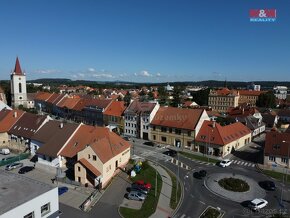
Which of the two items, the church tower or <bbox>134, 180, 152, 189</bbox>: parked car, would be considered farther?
the church tower

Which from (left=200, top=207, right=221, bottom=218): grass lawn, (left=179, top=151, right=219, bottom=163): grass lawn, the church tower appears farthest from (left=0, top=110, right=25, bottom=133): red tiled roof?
(left=200, top=207, right=221, bottom=218): grass lawn

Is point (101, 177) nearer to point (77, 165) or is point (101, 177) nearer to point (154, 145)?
point (77, 165)

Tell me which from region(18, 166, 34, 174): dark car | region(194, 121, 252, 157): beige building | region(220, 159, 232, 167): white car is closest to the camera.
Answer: region(18, 166, 34, 174): dark car

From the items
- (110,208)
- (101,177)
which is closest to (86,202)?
(110,208)

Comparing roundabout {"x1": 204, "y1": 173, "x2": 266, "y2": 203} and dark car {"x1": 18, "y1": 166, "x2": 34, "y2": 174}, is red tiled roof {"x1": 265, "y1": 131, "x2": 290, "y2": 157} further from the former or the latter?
dark car {"x1": 18, "y1": 166, "x2": 34, "y2": 174}

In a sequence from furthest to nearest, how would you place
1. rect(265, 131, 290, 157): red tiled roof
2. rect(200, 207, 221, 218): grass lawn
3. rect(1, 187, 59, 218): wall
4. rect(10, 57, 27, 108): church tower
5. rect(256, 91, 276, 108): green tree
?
rect(256, 91, 276, 108): green tree → rect(10, 57, 27, 108): church tower → rect(265, 131, 290, 157): red tiled roof → rect(200, 207, 221, 218): grass lawn → rect(1, 187, 59, 218): wall

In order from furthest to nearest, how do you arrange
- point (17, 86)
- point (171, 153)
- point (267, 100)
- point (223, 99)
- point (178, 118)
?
point (223, 99) < point (267, 100) < point (17, 86) < point (178, 118) < point (171, 153)

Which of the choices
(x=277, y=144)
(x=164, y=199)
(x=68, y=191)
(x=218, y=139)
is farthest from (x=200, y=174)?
(x=68, y=191)

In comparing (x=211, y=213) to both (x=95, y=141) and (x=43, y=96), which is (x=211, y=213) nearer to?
(x=95, y=141)
